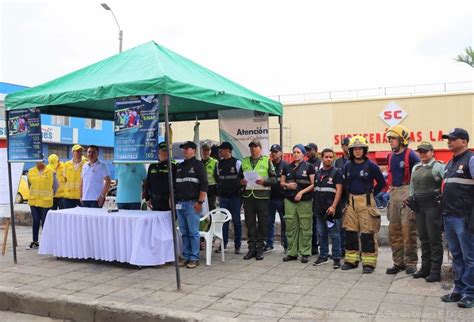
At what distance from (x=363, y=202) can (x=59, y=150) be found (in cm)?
3426

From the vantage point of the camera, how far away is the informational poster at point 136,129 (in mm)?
5938

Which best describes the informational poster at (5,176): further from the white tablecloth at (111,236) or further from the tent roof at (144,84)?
the tent roof at (144,84)

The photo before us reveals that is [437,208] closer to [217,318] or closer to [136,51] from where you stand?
[217,318]

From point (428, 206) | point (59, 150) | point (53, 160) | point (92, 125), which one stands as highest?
point (92, 125)

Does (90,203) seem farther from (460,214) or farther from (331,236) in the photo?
(460,214)

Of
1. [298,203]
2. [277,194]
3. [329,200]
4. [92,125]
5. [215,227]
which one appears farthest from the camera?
[92,125]

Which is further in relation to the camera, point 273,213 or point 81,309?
point 273,213

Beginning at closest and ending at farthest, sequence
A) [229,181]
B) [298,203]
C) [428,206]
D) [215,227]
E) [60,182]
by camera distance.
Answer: [428,206], [298,203], [215,227], [229,181], [60,182]

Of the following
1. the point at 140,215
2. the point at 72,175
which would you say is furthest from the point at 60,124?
the point at 140,215

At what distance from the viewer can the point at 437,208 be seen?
5.67 m

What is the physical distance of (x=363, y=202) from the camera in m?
6.45

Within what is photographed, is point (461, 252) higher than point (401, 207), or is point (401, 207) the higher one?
point (401, 207)

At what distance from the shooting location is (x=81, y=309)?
5.17 metres

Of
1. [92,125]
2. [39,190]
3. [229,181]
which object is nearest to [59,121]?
[92,125]
